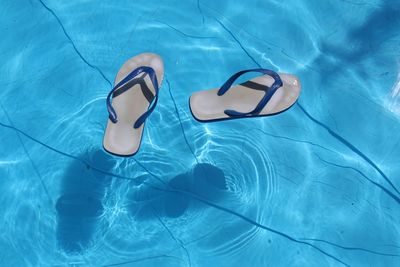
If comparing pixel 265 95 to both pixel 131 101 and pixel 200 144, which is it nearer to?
pixel 200 144

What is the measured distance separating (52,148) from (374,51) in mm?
2197

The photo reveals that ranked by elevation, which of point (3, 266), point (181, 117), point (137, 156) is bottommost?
point (3, 266)

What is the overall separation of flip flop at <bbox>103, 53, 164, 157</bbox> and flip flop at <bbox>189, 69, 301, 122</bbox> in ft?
0.89

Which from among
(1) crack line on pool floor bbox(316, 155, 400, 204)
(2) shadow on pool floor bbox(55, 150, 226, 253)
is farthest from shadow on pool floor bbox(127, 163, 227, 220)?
(1) crack line on pool floor bbox(316, 155, 400, 204)

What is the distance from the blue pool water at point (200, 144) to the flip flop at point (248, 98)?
0.17 m

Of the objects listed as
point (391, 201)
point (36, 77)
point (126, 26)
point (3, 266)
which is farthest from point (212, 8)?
point (3, 266)

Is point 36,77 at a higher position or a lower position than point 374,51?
lower

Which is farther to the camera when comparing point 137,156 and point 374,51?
point 374,51

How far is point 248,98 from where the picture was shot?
2785 millimetres

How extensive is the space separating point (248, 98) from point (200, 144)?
417 mm

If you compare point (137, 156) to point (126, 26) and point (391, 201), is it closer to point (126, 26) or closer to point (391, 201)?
point (126, 26)

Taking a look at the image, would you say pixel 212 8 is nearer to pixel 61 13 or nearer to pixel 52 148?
pixel 61 13

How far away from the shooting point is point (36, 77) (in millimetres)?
2918

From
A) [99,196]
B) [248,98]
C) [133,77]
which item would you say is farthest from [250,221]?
[133,77]
